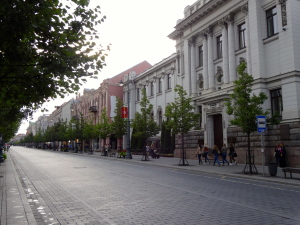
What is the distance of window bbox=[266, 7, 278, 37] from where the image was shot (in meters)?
23.5

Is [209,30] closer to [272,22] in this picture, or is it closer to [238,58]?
[238,58]

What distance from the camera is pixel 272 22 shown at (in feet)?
78.0

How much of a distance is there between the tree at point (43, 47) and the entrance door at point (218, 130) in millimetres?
21113

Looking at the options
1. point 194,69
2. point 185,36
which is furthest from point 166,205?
point 185,36

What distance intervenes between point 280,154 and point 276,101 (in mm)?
4844

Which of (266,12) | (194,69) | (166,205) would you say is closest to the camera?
(166,205)

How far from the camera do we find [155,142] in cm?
4269

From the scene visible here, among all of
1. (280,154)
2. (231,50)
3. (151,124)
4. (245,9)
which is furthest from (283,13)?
(151,124)

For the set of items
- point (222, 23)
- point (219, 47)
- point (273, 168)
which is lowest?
point (273, 168)

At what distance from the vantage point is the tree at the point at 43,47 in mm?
A: 6078

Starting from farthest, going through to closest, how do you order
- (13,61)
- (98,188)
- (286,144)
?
(286,144) → (98,188) → (13,61)

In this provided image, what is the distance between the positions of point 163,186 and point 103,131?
3526 centimetres

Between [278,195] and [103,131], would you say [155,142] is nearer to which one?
[103,131]

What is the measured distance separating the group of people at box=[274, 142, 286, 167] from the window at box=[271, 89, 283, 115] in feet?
11.0
